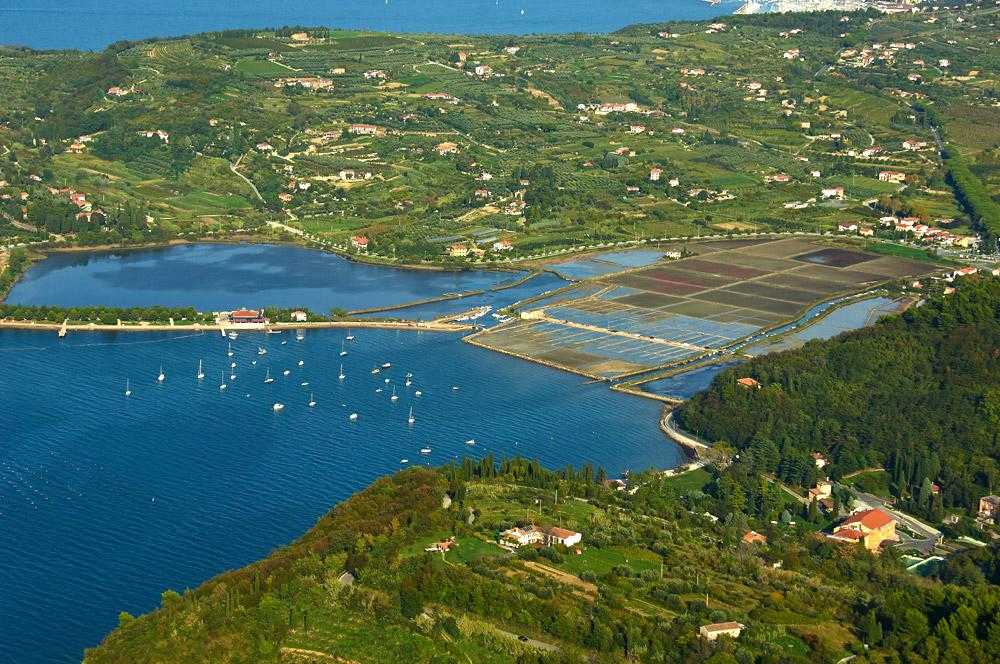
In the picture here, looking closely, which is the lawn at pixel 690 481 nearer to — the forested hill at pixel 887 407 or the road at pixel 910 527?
the forested hill at pixel 887 407

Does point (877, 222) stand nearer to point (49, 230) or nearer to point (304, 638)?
point (49, 230)

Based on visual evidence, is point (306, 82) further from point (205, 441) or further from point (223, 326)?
point (205, 441)

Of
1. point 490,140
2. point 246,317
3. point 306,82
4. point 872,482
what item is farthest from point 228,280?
point 306,82

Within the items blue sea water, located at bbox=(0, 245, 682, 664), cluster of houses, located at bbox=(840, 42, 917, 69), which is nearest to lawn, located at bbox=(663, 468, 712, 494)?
blue sea water, located at bbox=(0, 245, 682, 664)

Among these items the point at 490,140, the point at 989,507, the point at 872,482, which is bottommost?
the point at 989,507

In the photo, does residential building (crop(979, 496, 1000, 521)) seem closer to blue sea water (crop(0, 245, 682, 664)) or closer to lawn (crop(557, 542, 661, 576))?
blue sea water (crop(0, 245, 682, 664))

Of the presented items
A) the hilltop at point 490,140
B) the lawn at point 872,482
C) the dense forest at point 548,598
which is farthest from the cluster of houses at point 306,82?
the dense forest at point 548,598
